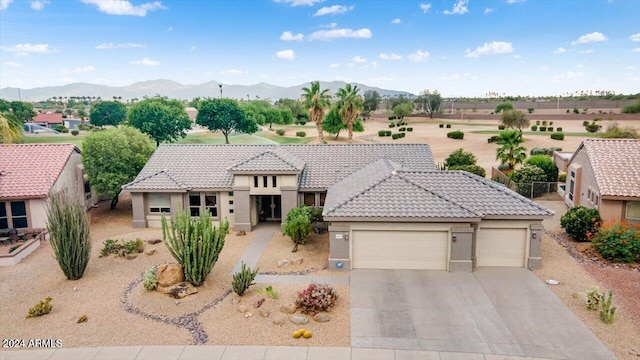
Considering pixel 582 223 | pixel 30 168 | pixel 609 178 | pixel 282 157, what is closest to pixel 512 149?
pixel 609 178

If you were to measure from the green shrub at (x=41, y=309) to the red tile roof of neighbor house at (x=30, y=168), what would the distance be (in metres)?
10.8

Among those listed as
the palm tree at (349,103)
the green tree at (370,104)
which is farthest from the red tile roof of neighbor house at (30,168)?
the green tree at (370,104)

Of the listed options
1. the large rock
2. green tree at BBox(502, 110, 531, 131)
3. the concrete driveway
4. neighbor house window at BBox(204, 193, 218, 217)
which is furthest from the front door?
green tree at BBox(502, 110, 531, 131)

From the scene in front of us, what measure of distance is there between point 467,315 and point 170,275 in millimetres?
11157

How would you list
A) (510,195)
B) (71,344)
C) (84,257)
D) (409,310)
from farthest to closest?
(510,195) → (84,257) → (409,310) → (71,344)

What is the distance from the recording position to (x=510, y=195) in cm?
2145

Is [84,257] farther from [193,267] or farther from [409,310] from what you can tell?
[409,310]

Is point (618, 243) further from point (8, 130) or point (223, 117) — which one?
point (223, 117)

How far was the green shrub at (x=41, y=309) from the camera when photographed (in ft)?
54.3

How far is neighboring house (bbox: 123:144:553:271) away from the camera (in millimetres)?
20109

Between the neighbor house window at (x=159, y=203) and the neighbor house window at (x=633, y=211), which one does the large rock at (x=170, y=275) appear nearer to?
the neighbor house window at (x=159, y=203)

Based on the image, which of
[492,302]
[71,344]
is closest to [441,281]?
[492,302]

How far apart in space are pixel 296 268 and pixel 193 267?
184 inches

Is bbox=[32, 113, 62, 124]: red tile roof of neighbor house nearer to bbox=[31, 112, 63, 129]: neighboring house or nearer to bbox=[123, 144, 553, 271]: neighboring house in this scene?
bbox=[31, 112, 63, 129]: neighboring house
